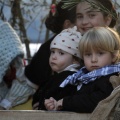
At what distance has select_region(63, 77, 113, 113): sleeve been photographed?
271cm

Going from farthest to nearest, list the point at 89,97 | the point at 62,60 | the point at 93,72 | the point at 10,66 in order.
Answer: the point at 10,66 < the point at 62,60 < the point at 93,72 < the point at 89,97

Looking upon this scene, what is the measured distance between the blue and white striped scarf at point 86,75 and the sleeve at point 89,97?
6 cm

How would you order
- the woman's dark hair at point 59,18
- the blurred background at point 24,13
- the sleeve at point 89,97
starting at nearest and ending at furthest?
the sleeve at point 89,97, the woman's dark hair at point 59,18, the blurred background at point 24,13

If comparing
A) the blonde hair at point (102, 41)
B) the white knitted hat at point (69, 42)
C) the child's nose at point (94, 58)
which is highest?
the blonde hair at point (102, 41)

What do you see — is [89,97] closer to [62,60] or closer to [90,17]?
[62,60]

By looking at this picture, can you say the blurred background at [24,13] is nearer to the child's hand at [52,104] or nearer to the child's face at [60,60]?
the child's face at [60,60]

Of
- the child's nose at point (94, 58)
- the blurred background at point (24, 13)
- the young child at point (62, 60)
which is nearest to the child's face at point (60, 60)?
the young child at point (62, 60)

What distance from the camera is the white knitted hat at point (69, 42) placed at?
10.8 feet

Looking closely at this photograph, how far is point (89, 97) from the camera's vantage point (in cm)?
275

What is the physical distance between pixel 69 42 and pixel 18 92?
0.52 m

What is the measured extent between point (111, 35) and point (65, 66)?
0.43 metres

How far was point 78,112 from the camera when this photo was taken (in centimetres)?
267

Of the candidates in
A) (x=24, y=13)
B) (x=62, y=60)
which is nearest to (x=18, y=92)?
(x=62, y=60)

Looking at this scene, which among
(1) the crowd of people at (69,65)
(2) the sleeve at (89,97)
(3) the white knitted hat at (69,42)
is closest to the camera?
(2) the sleeve at (89,97)
